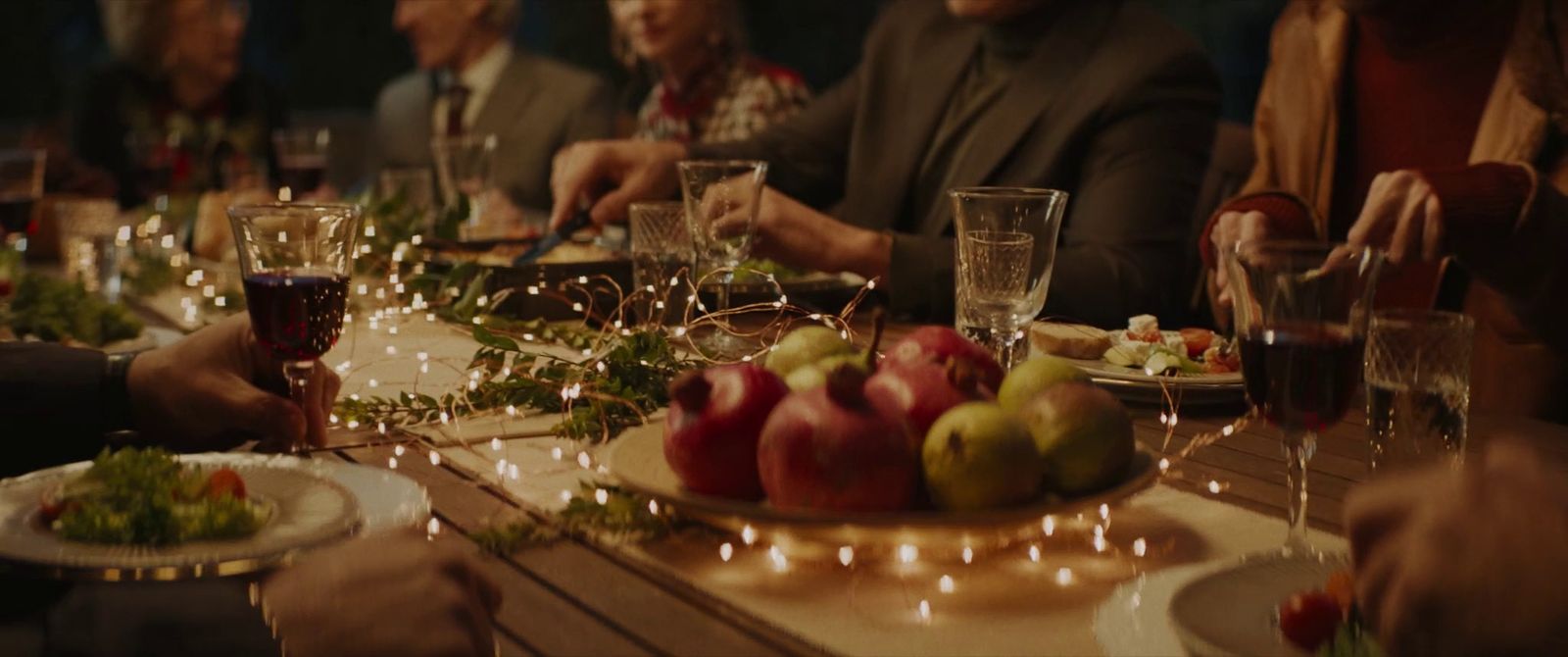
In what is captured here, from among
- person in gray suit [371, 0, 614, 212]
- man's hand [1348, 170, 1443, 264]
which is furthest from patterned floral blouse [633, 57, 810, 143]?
man's hand [1348, 170, 1443, 264]

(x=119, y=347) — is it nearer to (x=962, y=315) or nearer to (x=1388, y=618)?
(x=962, y=315)

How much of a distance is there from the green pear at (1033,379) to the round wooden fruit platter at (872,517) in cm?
8

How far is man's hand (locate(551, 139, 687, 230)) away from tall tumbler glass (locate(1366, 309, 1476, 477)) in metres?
1.60

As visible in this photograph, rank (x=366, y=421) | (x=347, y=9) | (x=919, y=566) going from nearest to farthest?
(x=919, y=566)
(x=366, y=421)
(x=347, y=9)

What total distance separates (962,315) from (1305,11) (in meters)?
1.51

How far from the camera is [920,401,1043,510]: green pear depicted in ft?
3.00

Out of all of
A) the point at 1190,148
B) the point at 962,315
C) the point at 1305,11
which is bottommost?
the point at 962,315

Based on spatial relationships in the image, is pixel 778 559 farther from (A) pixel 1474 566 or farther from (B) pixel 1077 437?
(A) pixel 1474 566

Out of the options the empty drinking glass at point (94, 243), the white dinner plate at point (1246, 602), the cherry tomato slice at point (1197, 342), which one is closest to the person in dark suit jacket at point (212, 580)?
the white dinner plate at point (1246, 602)

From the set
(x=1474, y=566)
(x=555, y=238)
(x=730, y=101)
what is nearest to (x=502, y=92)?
(x=730, y=101)

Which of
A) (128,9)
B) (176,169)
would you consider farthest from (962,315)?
(128,9)

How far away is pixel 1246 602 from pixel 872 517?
0.22m

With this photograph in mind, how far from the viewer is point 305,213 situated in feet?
4.02

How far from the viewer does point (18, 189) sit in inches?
91.4
